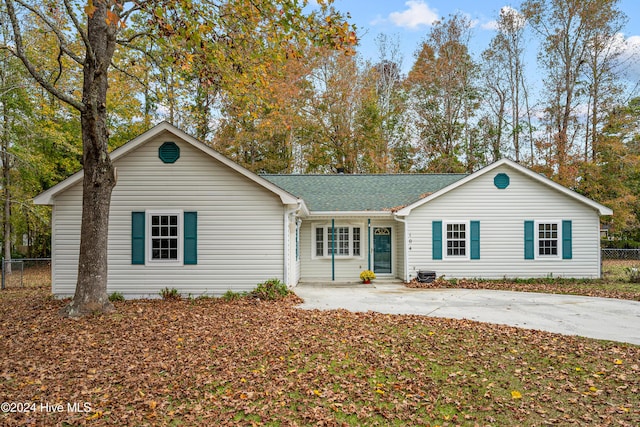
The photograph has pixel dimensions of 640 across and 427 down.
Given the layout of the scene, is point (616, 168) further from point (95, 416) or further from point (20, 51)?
point (20, 51)

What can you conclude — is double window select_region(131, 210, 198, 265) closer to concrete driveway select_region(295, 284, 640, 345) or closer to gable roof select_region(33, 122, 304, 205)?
gable roof select_region(33, 122, 304, 205)

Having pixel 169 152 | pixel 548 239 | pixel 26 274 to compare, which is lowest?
pixel 26 274

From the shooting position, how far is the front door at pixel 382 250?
15984mm

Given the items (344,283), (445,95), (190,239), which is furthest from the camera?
(445,95)

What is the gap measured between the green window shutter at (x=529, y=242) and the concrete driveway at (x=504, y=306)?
2725 millimetres

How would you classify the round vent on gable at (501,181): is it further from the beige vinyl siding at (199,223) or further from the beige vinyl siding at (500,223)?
the beige vinyl siding at (199,223)

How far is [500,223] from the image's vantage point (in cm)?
1477

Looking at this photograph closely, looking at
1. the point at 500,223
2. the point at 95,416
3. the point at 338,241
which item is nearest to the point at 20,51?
the point at 95,416

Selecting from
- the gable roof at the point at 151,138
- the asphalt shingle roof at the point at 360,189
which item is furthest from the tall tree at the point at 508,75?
Answer: the gable roof at the point at 151,138

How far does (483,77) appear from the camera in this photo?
27891 millimetres

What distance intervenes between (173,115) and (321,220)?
544 inches

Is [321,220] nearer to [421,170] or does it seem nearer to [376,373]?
[376,373]

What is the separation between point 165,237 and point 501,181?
11.6 metres

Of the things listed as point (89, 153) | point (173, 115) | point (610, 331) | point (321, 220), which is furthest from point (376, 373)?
point (173, 115)
